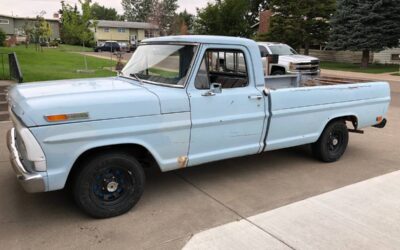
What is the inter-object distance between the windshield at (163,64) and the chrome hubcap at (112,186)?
4.40 feet

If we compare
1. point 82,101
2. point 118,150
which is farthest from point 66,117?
point 118,150

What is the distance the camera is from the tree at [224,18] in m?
39.2

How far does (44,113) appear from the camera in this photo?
11.6 feet

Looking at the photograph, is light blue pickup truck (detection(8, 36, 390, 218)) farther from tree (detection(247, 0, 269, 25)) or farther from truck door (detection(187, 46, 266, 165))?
tree (detection(247, 0, 269, 25))

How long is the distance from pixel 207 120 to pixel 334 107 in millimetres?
2376

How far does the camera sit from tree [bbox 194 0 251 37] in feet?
128

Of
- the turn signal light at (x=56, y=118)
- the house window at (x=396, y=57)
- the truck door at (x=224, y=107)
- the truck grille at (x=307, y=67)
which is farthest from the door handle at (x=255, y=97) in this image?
the house window at (x=396, y=57)

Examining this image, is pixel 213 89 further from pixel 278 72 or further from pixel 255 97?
pixel 278 72

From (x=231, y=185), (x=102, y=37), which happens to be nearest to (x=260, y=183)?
(x=231, y=185)

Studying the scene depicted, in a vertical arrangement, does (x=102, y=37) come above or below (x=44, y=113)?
above

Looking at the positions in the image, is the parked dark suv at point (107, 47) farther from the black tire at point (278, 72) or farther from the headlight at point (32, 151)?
the headlight at point (32, 151)

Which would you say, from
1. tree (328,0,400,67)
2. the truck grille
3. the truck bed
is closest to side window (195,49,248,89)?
the truck bed

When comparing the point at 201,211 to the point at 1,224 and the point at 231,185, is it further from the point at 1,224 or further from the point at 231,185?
the point at 1,224

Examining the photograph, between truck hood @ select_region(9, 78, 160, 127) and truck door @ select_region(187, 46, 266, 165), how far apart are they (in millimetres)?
621
